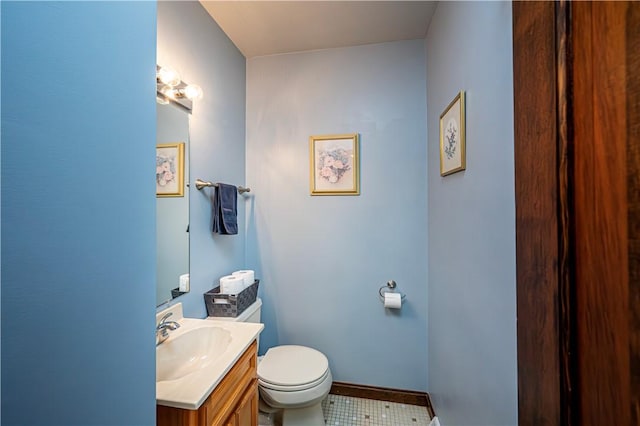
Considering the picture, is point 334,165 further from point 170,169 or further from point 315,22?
point 170,169

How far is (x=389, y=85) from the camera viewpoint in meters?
1.81

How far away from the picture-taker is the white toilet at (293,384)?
1366 mm

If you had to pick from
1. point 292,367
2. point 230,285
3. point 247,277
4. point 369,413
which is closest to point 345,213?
point 247,277

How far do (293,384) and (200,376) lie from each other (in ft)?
2.31

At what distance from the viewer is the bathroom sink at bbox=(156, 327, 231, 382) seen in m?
1.07

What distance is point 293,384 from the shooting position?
1.38 m

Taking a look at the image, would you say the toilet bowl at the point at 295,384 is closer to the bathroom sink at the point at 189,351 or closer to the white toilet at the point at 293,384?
the white toilet at the point at 293,384

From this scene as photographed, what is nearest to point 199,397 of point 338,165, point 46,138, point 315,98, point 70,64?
point 46,138

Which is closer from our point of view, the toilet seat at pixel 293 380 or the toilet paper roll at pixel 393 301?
the toilet seat at pixel 293 380

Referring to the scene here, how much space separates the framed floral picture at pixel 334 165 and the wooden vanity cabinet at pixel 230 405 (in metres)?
1.18

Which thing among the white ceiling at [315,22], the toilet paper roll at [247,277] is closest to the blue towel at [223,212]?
the toilet paper roll at [247,277]

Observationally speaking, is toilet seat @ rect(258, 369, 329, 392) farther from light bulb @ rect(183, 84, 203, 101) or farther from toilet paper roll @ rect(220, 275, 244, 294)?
light bulb @ rect(183, 84, 203, 101)

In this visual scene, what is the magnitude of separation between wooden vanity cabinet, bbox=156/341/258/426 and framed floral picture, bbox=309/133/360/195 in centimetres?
118

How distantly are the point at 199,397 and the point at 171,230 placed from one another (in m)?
0.80
